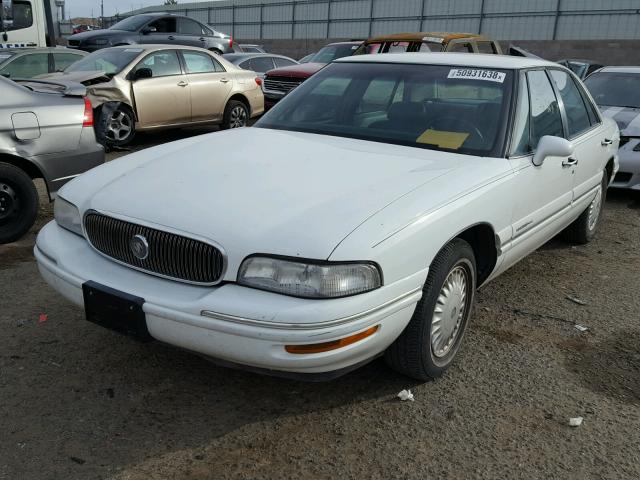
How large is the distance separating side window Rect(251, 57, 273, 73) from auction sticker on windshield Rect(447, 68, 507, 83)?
11020 millimetres

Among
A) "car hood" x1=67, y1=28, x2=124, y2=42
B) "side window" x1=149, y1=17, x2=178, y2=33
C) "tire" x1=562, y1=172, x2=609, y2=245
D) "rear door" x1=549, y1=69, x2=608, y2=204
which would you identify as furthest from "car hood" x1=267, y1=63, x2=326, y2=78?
"rear door" x1=549, y1=69, x2=608, y2=204

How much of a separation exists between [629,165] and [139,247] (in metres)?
6.22

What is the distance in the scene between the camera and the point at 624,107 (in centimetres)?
796

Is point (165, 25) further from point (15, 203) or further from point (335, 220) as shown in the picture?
point (335, 220)

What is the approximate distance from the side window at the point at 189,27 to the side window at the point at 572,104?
1481cm

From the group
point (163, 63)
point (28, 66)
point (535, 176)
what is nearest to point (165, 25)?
point (28, 66)

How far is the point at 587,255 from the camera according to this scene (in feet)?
17.8

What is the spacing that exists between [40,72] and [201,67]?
8.75 feet

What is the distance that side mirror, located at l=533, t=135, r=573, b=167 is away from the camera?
3.55 metres

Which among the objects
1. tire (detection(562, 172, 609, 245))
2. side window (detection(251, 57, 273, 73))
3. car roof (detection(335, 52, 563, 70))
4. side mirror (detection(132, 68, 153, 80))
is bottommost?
tire (detection(562, 172, 609, 245))

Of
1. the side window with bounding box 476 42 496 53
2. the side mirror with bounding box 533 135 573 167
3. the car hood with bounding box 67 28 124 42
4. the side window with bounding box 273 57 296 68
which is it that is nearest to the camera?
the side mirror with bounding box 533 135 573 167

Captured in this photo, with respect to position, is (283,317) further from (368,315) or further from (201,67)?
(201,67)

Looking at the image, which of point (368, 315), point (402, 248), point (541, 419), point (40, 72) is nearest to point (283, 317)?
point (368, 315)

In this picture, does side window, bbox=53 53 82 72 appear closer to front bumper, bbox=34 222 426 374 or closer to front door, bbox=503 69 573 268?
front door, bbox=503 69 573 268
